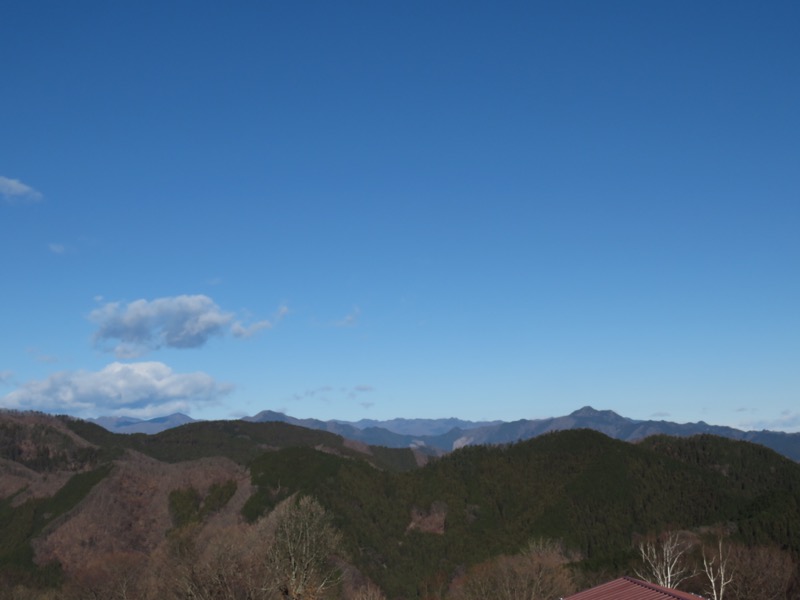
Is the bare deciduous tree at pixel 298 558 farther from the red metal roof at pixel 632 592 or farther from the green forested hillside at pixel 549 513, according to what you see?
the green forested hillside at pixel 549 513

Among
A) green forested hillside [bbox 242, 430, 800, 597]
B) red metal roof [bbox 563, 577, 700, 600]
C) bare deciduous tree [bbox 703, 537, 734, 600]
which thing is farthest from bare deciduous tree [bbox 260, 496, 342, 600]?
green forested hillside [bbox 242, 430, 800, 597]

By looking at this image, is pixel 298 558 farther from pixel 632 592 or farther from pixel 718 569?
pixel 718 569

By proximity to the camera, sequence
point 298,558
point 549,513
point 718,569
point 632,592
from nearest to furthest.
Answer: point 632,592 < point 298,558 < point 718,569 < point 549,513

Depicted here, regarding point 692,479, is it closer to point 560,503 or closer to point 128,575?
point 560,503

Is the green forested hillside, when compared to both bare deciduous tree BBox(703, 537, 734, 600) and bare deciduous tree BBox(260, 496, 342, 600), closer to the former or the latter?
bare deciduous tree BBox(703, 537, 734, 600)

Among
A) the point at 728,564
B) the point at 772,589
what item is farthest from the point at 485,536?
the point at 772,589

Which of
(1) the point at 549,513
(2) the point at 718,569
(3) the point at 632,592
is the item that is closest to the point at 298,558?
(3) the point at 632,592

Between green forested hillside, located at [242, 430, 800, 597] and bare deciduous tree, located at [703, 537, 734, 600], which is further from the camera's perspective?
green forested hillside, located at [242, 430, 800, 597]

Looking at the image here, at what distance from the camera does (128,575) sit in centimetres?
11081

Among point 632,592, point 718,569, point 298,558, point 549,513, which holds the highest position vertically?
point 632,592

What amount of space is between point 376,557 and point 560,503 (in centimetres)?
5062

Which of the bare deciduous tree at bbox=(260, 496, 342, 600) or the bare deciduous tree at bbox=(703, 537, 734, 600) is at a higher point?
the bare deciduous tree at bbox=(260, 496, 342, 600)

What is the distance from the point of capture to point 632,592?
47.5 metres

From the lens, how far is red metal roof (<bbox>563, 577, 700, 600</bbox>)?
1788 inches
